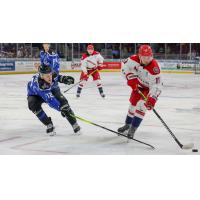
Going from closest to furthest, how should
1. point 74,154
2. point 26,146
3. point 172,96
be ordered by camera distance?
1. point 74,154
2. point 26,146
3. point 172,96

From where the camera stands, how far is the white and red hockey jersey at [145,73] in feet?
14.8

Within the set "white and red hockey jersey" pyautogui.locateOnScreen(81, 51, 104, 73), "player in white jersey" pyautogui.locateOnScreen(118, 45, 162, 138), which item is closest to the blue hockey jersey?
"player in white jersey" pyautogui.locateOnScreen(118, 45, 162, 138)

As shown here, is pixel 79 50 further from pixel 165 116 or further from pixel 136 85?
pixel 136 85

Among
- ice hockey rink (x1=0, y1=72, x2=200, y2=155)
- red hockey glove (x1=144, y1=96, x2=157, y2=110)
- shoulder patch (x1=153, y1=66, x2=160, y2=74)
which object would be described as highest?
shoulder patch (x1=153, y1=66, x2=160, y2=74)

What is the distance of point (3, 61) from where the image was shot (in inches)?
709

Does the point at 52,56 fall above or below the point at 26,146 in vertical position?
above

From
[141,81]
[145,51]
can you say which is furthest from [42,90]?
[145,51]

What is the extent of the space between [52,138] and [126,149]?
986mm

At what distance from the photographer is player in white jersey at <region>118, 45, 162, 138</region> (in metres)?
4.48

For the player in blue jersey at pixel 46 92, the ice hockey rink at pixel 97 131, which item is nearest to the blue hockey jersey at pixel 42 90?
the player in blue jersey at pixel 46 92

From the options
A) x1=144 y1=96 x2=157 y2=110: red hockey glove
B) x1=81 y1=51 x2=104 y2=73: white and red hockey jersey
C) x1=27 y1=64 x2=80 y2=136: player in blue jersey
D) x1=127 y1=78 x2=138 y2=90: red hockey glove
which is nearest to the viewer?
x1=144 y1=96 x2=157 y2=110: red hockey glove

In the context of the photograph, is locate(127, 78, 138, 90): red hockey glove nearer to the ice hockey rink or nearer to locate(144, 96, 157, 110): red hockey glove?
locate(144, 96, 157, 110): red hockey glove

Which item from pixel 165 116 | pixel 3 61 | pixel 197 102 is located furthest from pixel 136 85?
pixel 3 61

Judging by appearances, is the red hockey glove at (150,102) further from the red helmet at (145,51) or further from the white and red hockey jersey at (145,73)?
the red helmet at (145,51)
